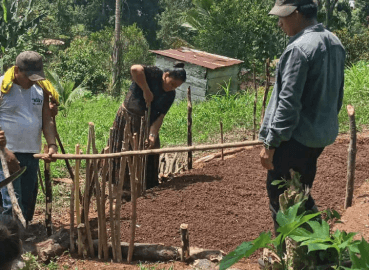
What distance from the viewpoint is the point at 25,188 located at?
457cm

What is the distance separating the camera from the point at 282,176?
349 centimetres

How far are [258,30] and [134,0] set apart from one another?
19837 millimetres

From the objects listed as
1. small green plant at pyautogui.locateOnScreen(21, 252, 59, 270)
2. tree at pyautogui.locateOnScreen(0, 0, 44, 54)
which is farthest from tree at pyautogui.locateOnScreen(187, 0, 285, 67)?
small green plant at pyautogui.locateOnScreen(21, 252, 59, 270)

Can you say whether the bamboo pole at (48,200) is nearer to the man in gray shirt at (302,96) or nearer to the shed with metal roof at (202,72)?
the man in gray shirt at (302,96)

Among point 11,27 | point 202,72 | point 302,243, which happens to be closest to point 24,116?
point 302,243

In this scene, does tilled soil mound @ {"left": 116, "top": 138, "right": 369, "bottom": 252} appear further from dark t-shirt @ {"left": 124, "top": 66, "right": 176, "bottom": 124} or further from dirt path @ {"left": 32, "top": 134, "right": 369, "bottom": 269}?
dark t-shirt @ {"left": 124, "top": 66, "right": 176, "bottom": 124}

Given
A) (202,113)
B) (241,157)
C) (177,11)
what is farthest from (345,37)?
(177,11)

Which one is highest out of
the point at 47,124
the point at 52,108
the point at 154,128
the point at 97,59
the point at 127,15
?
the point at 127,15

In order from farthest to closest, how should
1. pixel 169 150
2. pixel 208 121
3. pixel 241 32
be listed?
1. pixel 241 32
2. pixel 208 121
3. pixel 169 150

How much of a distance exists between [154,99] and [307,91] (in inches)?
98.7

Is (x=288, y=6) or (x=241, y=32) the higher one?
(x=241, y=32)

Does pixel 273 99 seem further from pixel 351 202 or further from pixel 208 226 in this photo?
pixel 351 202

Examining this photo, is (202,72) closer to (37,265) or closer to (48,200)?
(48,200)

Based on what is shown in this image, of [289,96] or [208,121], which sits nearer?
[289,96]
